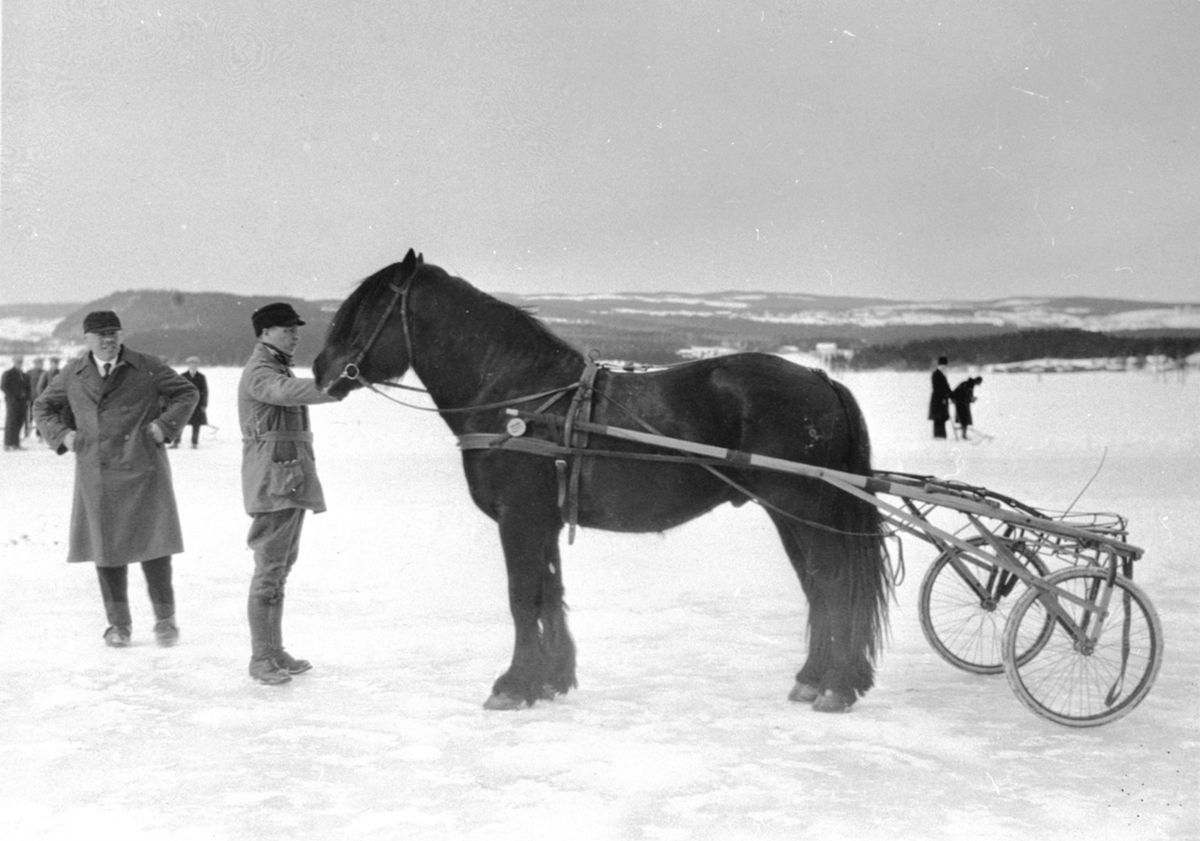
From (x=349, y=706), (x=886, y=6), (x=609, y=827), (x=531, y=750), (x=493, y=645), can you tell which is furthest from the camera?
(x=886, y=6)

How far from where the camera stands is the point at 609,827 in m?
2.92

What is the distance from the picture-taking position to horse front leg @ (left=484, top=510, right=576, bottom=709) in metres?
4.03

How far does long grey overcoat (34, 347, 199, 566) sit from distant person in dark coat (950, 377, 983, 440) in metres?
4.42

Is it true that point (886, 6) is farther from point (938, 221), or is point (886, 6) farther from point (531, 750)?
point (531, 750)

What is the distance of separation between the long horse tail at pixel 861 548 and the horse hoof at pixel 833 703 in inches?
7.5

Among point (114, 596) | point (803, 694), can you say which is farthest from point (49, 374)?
point (803, 694)

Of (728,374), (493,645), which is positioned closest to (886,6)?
(728,374)

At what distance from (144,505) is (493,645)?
1755 millimetres

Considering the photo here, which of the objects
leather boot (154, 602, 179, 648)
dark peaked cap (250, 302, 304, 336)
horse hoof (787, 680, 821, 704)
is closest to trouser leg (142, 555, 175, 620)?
leather boot (154, 602, 179, 648)

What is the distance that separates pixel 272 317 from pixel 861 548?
2.60m

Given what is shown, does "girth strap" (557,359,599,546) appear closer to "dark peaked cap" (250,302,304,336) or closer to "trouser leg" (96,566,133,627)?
"dark peaked cap" (250,302,304,336)

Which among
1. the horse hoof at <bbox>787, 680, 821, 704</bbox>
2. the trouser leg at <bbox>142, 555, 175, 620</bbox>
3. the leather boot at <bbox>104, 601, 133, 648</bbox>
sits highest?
the trouser leg at <bbox>142, 555, 175, 620</bbox>

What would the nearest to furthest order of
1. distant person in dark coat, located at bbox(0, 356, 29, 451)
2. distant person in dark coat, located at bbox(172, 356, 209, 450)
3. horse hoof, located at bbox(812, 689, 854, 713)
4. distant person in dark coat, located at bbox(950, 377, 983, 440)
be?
horse hoof, located at bbox(812, 689, 854, 713) → distant person in dark coat, located at bbox(172, 356, 209, 450) → distant person in dark coat, located at bbox(950, 377, 983, 440) → distant person in dark coat, located at bbox(0, 356, 29, 451)

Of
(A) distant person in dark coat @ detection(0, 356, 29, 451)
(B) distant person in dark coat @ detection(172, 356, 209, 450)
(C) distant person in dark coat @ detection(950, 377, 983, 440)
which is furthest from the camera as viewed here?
(A) distant person in dark coat @ detection(0, 356, 29, 451)
